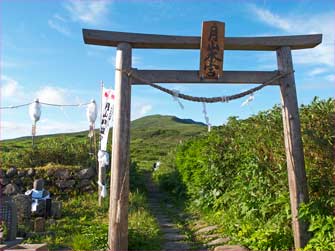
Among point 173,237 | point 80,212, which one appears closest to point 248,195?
point 173,237

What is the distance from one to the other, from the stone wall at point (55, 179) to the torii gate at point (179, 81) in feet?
18.9

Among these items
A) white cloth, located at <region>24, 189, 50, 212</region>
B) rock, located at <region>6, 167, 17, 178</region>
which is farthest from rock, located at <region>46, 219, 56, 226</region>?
rock, located at <region>6, 167, 17, 178</region>

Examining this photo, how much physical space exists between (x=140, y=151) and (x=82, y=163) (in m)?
18.4

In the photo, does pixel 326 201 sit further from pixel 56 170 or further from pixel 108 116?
pixel 56 170

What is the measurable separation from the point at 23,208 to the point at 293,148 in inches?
206

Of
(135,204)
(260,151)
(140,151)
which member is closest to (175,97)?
(260,151)

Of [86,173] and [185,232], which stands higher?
[86,173]

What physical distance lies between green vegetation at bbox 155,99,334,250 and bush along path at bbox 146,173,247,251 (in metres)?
0.23

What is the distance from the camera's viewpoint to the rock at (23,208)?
304 inches

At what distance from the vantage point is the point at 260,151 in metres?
6.50

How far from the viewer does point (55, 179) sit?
1084 centimetres

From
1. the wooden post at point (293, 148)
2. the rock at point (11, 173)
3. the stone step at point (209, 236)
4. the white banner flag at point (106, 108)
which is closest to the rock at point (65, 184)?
the rock at point (11, 173)

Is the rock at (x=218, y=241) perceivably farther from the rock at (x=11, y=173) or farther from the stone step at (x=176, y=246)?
the rock at (x=11, y=173)

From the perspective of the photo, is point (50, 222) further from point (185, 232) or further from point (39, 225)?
point (185, 232)
